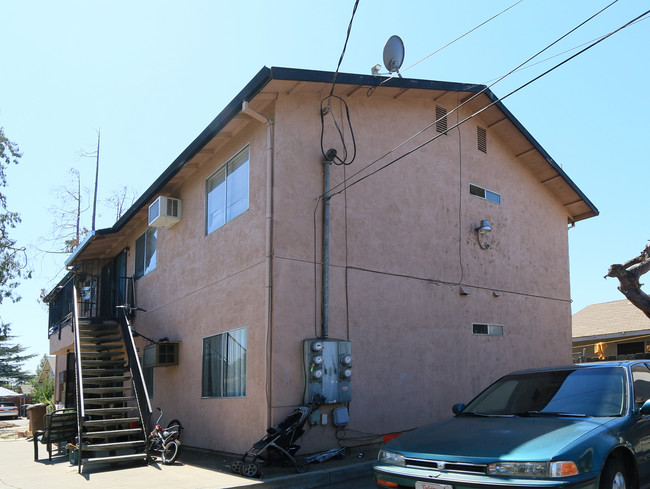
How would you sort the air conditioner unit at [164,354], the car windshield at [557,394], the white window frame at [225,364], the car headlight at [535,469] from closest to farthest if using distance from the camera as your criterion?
the car headlight at [535,469]
the car windshield at [557,394]
the white window frame at [225,364]
the air conditioner unit at [164,354]

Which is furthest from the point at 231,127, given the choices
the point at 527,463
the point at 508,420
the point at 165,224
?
the point at 527,463

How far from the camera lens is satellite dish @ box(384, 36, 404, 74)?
31.8ft

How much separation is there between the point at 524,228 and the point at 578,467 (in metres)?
9.52

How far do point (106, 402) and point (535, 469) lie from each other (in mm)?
8133

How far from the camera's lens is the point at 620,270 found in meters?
13.1

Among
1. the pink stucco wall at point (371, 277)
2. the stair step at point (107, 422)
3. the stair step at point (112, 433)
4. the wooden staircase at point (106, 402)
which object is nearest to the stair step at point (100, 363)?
the wooden staircase at point (106, 402)

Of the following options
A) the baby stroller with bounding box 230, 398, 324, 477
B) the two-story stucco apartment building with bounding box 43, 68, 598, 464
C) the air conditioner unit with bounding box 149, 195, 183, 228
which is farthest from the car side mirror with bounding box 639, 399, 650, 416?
the air conditioner unit with bounding box 149, 195, 183, 228

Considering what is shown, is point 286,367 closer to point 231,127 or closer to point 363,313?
point 363,313

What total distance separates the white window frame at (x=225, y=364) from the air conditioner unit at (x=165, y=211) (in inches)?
115

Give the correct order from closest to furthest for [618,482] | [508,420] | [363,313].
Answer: [618,482] < [508,420] < [363,313]

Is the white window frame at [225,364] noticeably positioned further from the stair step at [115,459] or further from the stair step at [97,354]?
the stair step at [97,354]

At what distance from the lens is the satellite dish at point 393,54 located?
969cm

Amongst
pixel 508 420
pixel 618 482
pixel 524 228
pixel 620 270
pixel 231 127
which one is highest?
pixel 231 127

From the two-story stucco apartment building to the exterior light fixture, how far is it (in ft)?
0.13
